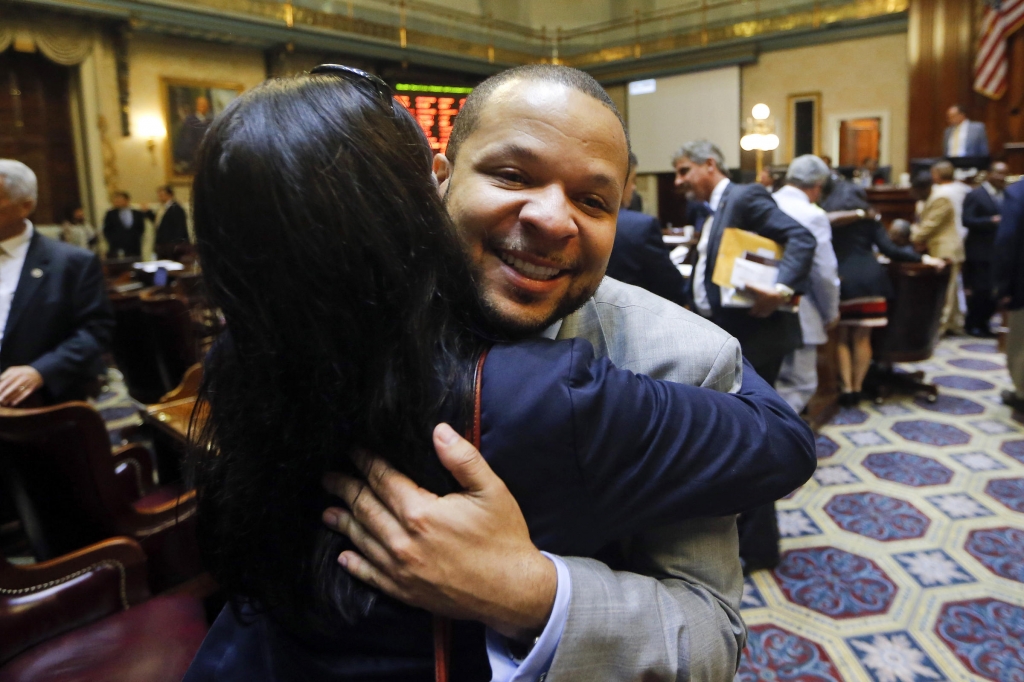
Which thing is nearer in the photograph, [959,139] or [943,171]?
Answer: [943,171]

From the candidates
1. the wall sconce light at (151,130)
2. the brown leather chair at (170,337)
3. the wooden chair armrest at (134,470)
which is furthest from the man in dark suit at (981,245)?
the wall sconce light at (151,130)

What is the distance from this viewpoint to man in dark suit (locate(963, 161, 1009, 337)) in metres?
6.89

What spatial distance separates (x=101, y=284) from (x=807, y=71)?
12665 millimetres

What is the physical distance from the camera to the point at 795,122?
12.7m

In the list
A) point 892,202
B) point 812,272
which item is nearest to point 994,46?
point 892,202

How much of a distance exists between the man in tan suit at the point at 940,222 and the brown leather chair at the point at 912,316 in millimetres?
2389

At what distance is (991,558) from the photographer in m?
3.11

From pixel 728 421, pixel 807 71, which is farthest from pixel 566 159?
pixel 807 71

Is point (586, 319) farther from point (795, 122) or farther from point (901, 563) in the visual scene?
point (795, 122)

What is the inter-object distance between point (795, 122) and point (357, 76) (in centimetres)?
1371

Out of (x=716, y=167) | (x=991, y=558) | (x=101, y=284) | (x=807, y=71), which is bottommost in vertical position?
(x=991, y=558)

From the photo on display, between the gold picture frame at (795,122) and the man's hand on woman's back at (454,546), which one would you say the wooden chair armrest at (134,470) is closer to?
the man's hand on woman's back at (454,546)

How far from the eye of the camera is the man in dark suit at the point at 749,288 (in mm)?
3312

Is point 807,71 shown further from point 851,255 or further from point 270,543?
point 270,543
